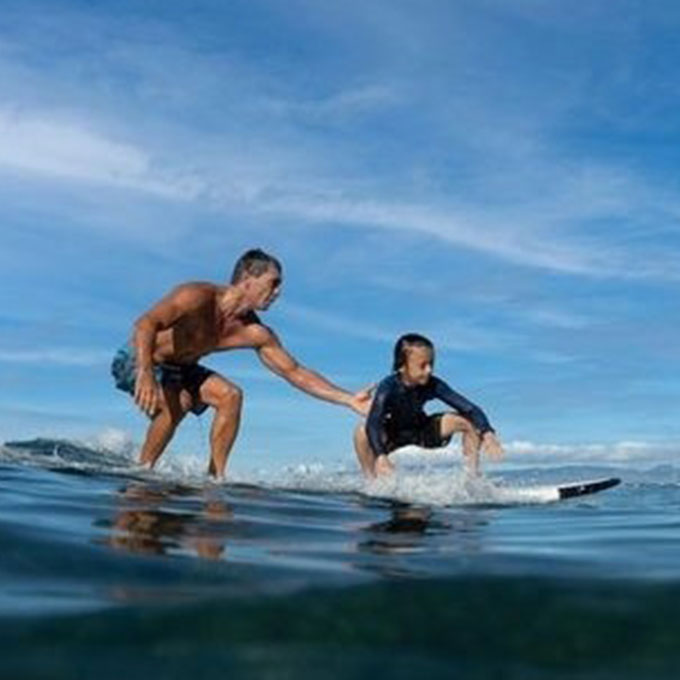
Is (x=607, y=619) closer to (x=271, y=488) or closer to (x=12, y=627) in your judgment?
(x=12, y=627)

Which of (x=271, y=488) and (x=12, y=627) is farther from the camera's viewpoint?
(x=271, y=488)

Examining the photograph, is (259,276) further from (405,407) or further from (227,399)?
(405,407)

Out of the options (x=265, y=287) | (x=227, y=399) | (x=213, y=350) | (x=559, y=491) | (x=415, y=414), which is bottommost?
(x=559, y=491)

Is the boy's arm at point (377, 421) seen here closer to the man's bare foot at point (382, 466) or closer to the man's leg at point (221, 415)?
the man's bare foot at point (382, 466)

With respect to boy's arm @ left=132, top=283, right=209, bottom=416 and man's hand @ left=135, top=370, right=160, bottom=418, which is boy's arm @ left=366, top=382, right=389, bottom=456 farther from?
man's hand @ left=135, top=370, right=160, bottom=418

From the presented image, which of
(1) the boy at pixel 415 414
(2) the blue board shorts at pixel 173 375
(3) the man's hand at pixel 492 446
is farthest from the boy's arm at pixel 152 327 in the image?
(3) the man's hand at pixel 492 446

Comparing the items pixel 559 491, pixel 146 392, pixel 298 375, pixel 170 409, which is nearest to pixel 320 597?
pixel 146 392

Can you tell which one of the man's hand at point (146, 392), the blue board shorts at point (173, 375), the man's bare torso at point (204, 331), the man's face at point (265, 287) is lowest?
the man's hand at point (146, 392)

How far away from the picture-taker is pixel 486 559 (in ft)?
15.9

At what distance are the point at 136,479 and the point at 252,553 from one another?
19.3 feet

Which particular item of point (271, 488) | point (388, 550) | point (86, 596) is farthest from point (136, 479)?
point (86, 596)

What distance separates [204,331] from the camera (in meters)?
12.5

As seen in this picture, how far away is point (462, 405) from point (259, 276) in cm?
283

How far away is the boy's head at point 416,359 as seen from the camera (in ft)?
43.5
